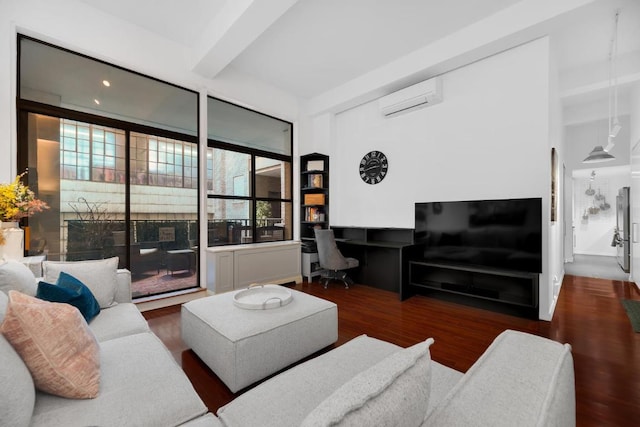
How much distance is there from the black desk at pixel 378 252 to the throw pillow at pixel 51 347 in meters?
3.41

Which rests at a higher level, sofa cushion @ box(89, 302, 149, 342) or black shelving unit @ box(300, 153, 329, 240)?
black shelving unit @ box(300, 153, 329, 240)

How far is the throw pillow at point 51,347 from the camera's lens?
1017 millimetres

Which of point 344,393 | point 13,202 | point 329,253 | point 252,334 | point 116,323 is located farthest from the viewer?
point 329,253

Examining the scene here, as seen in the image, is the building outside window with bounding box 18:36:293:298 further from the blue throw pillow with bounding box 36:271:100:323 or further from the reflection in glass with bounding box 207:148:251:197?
the blue throw pillow with bounding box 36:271:100:323

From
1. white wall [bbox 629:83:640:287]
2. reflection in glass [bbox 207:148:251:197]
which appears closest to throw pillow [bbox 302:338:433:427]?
reflection in glass [bbox 207:148:251:197]

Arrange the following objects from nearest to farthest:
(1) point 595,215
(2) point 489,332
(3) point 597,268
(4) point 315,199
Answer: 1. (2) point 489,332
2. (4) point 315,199
3. (3) point 597,268
4. (1) point 595,215

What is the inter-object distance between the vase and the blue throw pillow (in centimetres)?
66

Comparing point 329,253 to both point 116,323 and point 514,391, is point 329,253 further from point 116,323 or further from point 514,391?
point 514,391

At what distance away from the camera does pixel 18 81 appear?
8.71ft

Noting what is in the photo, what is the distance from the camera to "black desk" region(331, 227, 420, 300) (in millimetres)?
4195

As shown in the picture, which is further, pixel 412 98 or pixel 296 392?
pixel 412 98

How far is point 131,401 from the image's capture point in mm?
1084

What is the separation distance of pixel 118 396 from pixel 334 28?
384 centimetres

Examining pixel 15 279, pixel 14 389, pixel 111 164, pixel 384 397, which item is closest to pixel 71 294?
pixel 15 279
